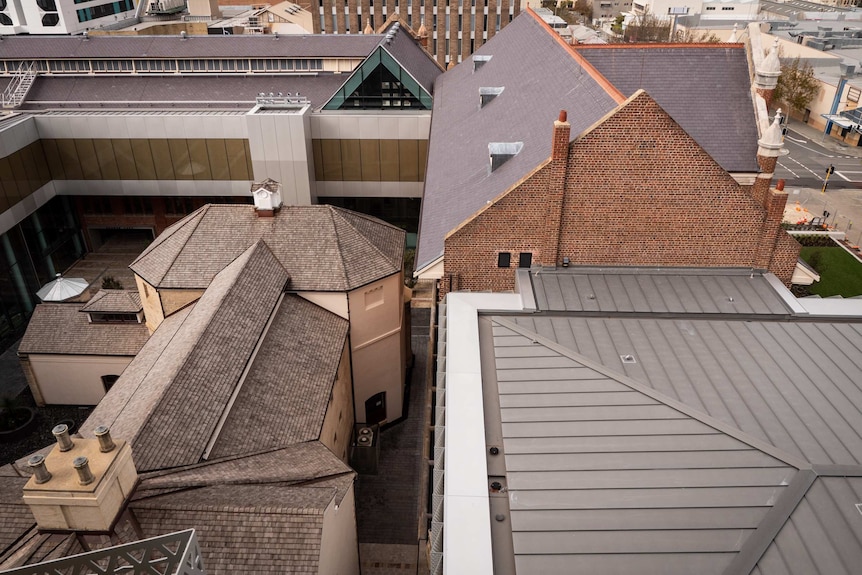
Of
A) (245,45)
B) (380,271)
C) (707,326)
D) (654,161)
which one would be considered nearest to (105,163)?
(245,45)

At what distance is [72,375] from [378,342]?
13365mm

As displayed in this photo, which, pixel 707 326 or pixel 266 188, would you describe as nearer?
pixel 707 326

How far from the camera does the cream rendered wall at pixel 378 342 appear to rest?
79.5 ft

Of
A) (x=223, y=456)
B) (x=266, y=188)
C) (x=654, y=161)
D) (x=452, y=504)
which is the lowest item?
(x=223, y=456)

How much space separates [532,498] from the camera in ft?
42.9

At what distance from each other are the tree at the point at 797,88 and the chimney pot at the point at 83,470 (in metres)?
75.6

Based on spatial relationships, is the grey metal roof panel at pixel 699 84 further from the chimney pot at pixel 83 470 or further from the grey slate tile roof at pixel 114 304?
the chimney pot at pixel 83 470

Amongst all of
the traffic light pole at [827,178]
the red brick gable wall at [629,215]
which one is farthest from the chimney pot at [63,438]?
the traffic light pole at [827,178]

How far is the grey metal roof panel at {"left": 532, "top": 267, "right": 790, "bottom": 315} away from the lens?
19.3 m

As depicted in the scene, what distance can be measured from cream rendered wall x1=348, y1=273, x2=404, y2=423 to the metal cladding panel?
1558cm

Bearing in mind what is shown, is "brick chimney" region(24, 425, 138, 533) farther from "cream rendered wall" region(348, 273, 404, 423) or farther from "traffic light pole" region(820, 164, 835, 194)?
"traffic light pole" region(820, 164, 835, 194)

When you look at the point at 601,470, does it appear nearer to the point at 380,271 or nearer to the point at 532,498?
the point at 532,498

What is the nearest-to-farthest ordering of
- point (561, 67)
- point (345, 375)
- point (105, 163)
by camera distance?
1. point (345, 375)
2. point (561, 67)
3. point (105, 163)

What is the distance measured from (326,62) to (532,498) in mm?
41728
